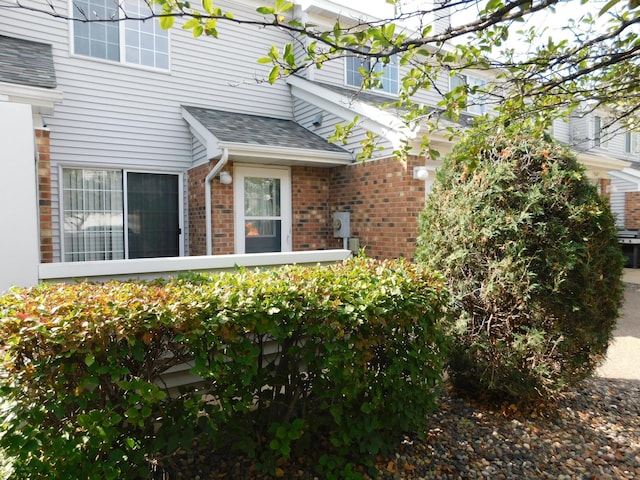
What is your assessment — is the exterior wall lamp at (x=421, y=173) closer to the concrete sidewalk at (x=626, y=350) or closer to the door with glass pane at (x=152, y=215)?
the concrete sidewalk at (x=626, y=350)

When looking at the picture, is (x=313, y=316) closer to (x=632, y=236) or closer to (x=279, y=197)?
(x=279, y=197)

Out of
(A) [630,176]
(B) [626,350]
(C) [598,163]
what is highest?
(A) [630,176]

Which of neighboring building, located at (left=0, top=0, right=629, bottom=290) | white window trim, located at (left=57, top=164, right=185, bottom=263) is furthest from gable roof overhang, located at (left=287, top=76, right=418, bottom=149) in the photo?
white window trim, located at (left=57, top=164, right=185, bottom=263)

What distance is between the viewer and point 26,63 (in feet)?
20.2

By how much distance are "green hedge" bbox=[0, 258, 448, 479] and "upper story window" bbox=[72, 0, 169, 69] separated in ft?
21.3

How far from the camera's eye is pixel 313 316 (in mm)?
2393

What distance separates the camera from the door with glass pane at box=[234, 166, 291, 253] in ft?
26.5

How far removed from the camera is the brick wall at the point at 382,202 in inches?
288

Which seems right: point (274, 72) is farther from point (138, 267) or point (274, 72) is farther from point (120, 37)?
point (120, 37)

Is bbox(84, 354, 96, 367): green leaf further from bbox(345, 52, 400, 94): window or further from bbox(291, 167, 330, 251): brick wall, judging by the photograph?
bbox(345, 52, 400, 94): window

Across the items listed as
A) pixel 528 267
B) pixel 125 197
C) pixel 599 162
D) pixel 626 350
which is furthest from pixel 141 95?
pixel 599 162

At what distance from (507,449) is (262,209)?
627 centimetres

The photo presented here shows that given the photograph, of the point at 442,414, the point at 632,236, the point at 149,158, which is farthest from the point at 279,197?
the point at 632,236

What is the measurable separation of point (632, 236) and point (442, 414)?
47.0 feet
